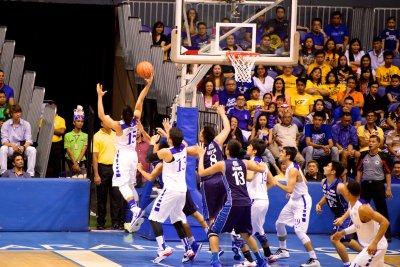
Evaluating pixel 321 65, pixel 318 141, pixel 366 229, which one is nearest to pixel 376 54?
pixel 321 65

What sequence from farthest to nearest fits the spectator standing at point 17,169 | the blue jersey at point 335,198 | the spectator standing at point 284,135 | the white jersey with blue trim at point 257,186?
1. the spectator standing at point 284,135
2. the spectator standing at point 17,169
3. the blue jersey at point 335,198
4. the white jersey with blue trim at point 257,186

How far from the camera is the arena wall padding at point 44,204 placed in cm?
1850

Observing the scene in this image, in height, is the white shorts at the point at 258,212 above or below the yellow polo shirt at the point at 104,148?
below

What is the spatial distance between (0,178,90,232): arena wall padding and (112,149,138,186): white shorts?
202 cm

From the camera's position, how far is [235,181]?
48.5 ft

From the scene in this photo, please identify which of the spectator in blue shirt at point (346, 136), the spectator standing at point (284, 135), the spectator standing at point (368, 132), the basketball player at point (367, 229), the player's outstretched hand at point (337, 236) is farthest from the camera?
the spectator standing at point (368, 132)

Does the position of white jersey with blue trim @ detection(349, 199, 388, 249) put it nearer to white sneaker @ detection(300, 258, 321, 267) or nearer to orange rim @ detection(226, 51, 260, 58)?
white sneaker @ detection(300, 258, 321, 267)

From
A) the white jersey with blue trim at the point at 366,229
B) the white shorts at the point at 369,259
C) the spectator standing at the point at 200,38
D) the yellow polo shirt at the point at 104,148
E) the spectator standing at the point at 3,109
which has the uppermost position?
the spectator standing at the point at 200,38

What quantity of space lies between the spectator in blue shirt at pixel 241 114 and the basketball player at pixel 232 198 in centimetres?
601

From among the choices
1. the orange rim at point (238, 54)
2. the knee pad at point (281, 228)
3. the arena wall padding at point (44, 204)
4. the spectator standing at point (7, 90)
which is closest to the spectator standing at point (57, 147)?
A: the spectator standing at point (7, 90)

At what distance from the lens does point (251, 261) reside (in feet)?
50.6

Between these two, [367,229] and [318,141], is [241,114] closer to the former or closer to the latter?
[318,141]

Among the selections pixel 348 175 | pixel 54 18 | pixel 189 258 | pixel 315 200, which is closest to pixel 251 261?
pixel 189 258

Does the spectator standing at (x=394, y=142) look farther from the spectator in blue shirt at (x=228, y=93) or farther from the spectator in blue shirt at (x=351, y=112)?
the spectator in blue shirt at (x=228, y=93)
